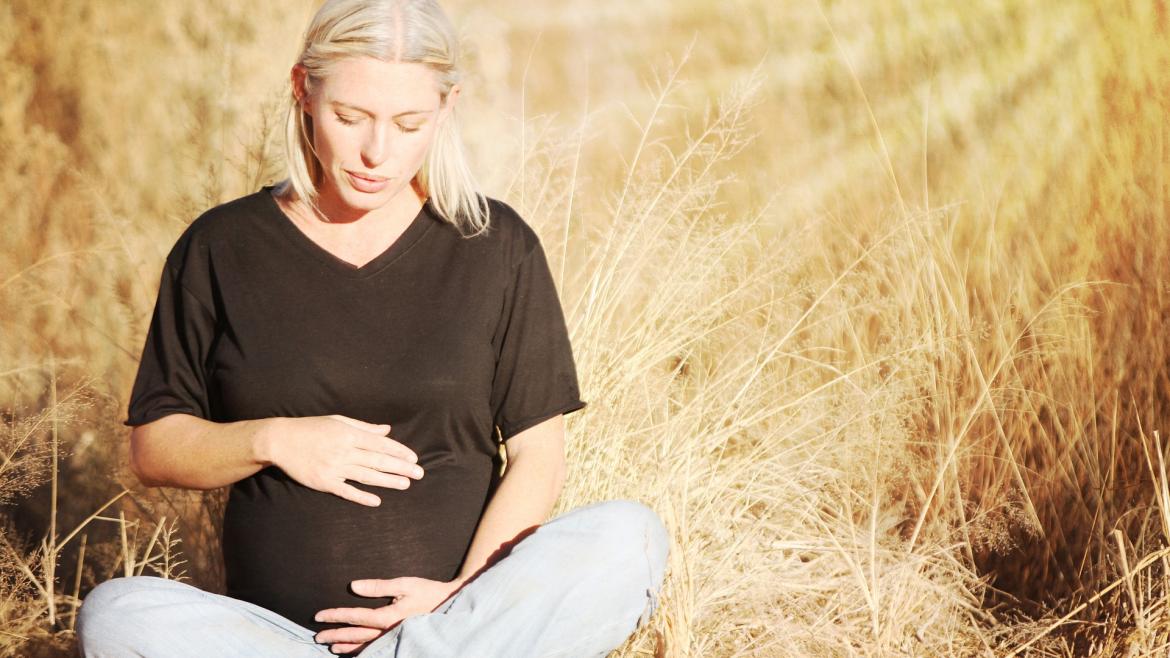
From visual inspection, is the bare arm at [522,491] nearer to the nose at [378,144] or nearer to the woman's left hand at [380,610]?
the woman's left hand at [380,610]

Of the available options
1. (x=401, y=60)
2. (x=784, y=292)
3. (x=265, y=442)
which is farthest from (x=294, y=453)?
(x=784, y=292)

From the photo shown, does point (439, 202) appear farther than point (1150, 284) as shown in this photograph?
No

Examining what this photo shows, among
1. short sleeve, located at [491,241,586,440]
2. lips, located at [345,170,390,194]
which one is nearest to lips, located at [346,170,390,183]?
lips, located at [345,170,390,194]

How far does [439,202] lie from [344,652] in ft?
2.30

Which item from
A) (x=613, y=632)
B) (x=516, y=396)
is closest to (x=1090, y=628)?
(x=613, y=632)

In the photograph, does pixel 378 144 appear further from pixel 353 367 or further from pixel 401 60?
pixel 353 367

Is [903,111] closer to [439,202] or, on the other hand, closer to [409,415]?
[439,202]

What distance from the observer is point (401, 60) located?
166cm

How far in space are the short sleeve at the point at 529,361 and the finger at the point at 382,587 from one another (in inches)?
11.3

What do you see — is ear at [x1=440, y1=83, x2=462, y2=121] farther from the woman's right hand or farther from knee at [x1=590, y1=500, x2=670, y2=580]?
knee at [x1=590, y1=500, x2=670, y2=580]

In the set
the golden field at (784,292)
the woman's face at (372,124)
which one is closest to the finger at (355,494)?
the woman's face at (372,124)

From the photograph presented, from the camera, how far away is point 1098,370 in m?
2.48

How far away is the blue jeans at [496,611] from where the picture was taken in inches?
59.6

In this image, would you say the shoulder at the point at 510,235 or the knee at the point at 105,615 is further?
the shoulder at the point at 510,235
